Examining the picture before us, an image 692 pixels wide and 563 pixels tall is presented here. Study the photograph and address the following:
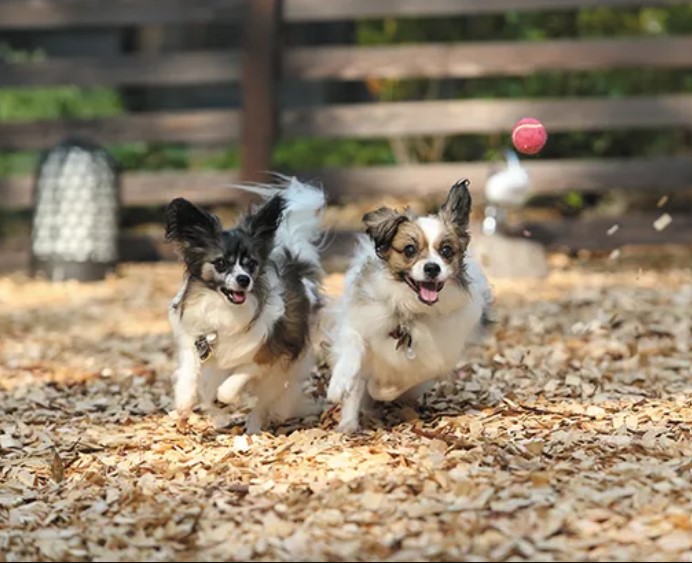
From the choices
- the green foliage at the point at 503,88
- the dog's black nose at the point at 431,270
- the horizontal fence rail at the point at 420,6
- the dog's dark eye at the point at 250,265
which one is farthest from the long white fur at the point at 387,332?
the green foliage at the point at 503,88

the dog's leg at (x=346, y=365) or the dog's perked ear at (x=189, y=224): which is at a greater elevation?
the dog's perked ear at (x=189, y=224)

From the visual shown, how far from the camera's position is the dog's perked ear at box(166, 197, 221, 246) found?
5035 mm

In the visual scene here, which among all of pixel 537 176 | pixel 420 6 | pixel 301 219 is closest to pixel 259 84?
pixel 420 6

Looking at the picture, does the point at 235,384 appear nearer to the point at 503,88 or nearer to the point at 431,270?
the point at 431,270

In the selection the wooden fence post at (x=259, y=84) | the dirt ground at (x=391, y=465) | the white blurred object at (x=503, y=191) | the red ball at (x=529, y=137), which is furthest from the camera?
the wooden fence post at (x=259, y=84)

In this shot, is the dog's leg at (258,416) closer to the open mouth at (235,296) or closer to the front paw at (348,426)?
the front paw at (348,426)

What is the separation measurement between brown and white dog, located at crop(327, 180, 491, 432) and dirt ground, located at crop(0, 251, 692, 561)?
0.71 feet

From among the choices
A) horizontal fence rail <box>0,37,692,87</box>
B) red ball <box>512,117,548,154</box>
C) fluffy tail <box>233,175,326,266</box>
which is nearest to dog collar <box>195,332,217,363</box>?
fluffy tail <box>233,175,326,266</box>

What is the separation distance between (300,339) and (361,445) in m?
0.62

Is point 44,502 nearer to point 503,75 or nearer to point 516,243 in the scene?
point 516,243

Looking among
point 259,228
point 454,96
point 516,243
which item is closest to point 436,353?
point 259,228

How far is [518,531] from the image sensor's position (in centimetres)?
388

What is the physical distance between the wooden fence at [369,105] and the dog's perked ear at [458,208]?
453 cm

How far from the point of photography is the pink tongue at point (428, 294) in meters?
4.93
